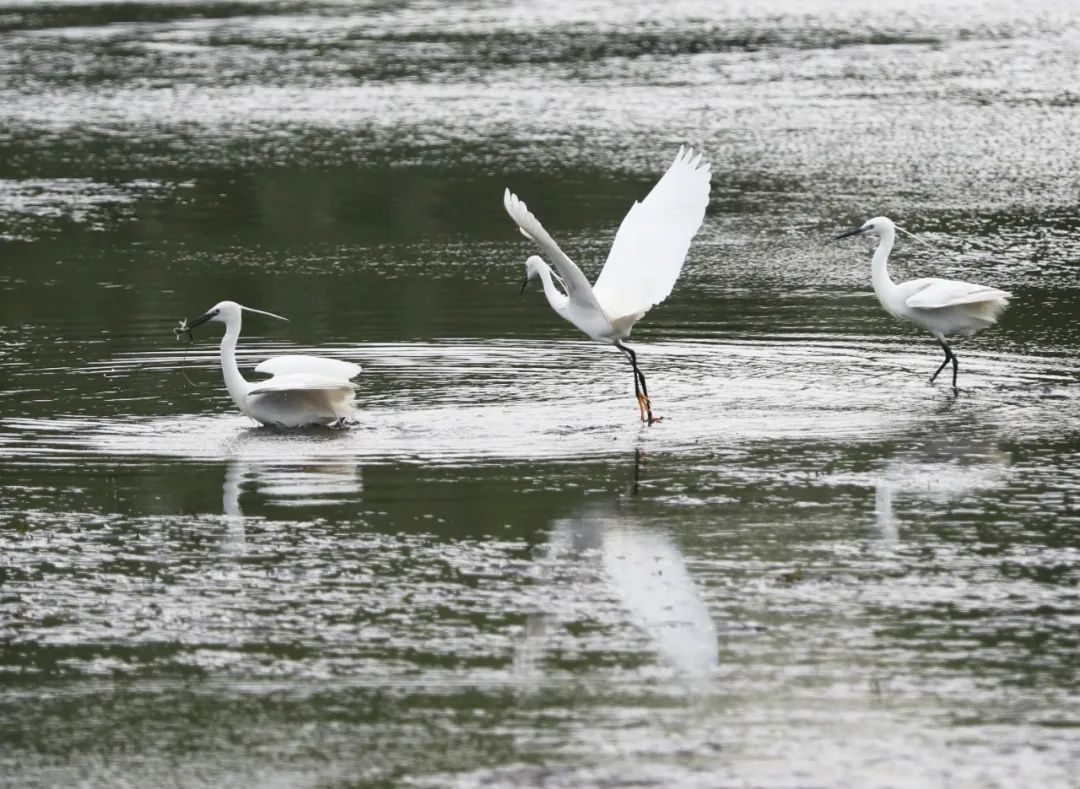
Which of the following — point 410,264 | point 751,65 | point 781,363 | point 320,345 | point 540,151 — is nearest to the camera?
point 781,363

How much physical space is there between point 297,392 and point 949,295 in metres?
4.51

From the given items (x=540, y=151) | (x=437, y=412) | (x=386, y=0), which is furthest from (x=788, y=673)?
(x=386, y=0)

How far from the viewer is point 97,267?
1838cm

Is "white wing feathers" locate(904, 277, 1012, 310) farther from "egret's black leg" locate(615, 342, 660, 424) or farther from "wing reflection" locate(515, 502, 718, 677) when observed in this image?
"wing reflection" locate(515, 502, 718, 677)

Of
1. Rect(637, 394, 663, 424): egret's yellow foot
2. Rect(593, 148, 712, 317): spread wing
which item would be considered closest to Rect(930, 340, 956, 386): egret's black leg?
Rect(593, 148, 712, 317): spread wing

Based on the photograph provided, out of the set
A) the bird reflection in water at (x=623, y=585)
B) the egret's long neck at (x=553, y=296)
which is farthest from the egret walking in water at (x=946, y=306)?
the bird reflection in water at (x=623, y=585)

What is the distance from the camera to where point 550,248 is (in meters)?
11.2

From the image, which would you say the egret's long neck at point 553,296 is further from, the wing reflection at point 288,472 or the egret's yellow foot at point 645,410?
the wing reflection at point 288,472

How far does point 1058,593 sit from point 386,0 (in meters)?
37.2

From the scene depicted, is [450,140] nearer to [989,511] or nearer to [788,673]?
[989,511]

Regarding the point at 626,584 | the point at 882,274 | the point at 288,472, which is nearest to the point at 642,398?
the point at 288,472

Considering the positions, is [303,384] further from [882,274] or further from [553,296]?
[882,274]

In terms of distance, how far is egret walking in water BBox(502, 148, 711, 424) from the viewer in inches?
504

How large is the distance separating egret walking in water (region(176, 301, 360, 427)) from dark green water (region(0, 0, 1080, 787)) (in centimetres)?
19
